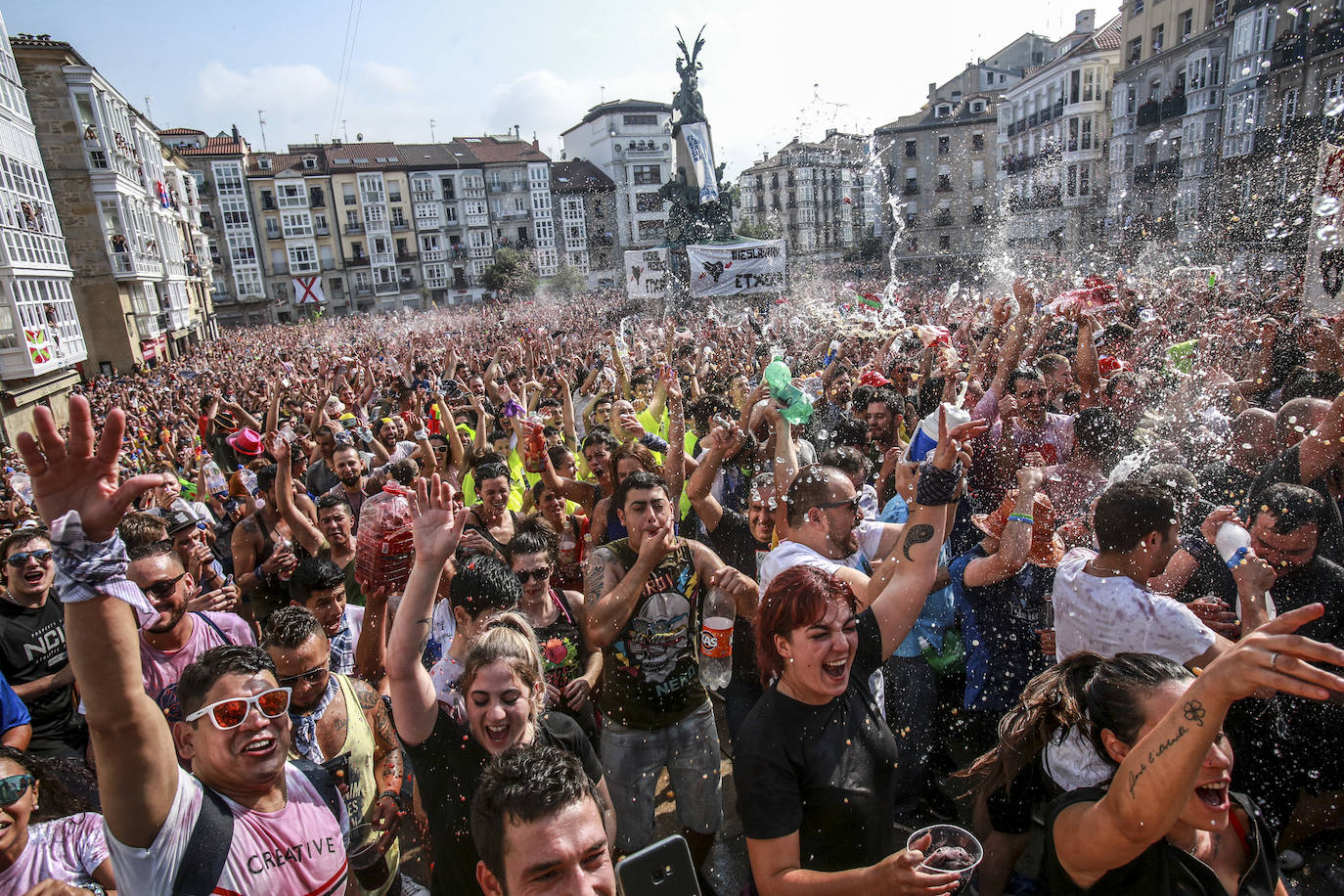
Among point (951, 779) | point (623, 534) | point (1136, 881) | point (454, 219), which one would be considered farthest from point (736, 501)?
point (454, 219)

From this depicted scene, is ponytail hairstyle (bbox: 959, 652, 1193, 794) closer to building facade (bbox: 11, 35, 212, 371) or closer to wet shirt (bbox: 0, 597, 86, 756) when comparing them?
wet shirt (bbox: 0, 597, 86, 756)

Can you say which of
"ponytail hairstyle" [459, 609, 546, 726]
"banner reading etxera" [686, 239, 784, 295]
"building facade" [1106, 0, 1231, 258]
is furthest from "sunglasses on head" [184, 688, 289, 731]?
"building facade" [1106, 0, 1231, 258]

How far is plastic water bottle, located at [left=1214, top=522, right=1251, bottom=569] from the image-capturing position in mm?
2559

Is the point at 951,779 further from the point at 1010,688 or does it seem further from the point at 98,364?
the point at 98,364

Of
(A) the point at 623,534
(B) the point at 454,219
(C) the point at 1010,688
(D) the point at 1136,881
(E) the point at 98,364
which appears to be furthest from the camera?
(B) the point at 454,219

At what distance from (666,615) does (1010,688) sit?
1579mm

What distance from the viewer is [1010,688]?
3312mm

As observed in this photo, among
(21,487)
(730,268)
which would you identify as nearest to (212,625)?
(21,487)

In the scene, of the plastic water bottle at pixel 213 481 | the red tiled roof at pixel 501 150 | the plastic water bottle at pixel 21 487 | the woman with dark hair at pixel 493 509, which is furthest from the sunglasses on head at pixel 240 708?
the red tiled roof at pixel 501 150

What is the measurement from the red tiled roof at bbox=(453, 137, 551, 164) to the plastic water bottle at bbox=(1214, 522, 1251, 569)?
6300 centimetres

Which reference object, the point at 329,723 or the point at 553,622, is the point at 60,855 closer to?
the point at 329,723

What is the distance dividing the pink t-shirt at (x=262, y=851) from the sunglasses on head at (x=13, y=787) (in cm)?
55

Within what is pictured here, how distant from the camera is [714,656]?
3.49m

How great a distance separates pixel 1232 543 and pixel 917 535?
1.12m
